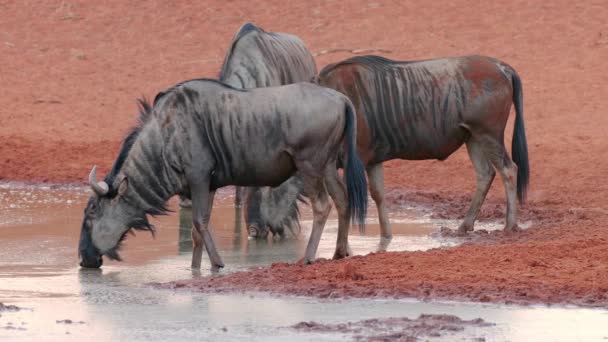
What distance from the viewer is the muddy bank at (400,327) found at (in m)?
8.21

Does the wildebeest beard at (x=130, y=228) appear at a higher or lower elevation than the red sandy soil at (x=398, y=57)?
higher

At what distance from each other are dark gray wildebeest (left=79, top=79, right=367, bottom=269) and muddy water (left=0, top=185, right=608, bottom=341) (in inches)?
15.7

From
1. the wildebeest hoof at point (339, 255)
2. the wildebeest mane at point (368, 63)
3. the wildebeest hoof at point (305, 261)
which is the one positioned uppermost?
the wildebeest mane at point (368, 63)

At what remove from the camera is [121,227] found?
36.7 ft

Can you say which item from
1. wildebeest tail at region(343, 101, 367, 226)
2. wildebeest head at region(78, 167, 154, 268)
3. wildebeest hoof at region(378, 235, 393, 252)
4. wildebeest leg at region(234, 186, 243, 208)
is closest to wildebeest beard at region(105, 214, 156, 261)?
wildebeest head at region(78, 167, 154, 268)

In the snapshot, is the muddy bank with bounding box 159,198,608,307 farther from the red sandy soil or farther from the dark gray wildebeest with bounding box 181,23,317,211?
the dark gray wildebeest with bounding box 181,23,317,211

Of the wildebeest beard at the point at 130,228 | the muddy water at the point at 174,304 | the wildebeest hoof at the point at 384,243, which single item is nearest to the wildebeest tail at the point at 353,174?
the muddy water at the point at 174,304

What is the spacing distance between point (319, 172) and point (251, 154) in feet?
1.72

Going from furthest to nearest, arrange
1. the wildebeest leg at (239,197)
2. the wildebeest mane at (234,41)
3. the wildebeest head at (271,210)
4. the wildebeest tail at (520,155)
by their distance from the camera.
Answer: the wildebeest leg at (239,197), the wildebeest mane at (234,41), the wildebeest tail at (520,155), the wildebeest head at (271,210)

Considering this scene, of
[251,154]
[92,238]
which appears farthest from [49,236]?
[251,154]

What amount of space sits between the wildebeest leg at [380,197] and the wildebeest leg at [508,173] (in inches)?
37.7

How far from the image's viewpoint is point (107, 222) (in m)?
11.2

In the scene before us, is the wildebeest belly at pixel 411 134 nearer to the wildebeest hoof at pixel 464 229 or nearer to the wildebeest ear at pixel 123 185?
the wildebeest hoof at pixel 464 229

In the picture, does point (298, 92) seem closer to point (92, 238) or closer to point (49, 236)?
point (92, 238)
